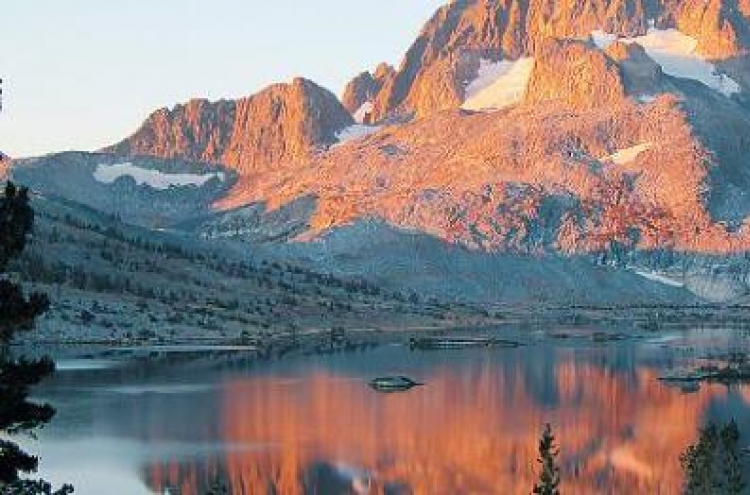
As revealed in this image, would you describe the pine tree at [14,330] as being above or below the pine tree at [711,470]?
above

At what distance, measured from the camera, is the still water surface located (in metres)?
112

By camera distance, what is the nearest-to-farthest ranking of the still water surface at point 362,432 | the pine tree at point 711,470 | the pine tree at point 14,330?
the pine tree at point 14,330, the pine tree at point 711,470, the still water surface at point 362,432

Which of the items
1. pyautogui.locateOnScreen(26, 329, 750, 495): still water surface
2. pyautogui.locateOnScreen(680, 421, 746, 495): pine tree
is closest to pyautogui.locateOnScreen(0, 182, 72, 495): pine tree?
pyautogui.locateOnScreen(680, 421, 746, 495): pine tree

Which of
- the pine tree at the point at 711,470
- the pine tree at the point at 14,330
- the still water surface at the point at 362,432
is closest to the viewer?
the pine tree at the point at 14,330

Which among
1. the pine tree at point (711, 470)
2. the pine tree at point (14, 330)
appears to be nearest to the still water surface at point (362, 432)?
the pine tree at point (711, 470)

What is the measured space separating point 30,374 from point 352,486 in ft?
225

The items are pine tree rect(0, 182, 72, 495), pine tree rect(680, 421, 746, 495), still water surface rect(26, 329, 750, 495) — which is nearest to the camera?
pine tree rect(0, 182, 72, 495)

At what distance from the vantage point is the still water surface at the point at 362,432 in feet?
368

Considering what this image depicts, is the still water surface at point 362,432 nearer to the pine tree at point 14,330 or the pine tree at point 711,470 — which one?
the pine tree at point 711,470

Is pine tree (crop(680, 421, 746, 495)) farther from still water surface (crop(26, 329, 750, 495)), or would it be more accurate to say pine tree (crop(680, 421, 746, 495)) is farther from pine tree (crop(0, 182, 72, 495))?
pine tree (crop(0, 182, 72, 495))

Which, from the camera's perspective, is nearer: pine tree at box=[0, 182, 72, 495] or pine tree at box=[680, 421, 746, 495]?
pine tree at box=[0, 182, 72, 495]

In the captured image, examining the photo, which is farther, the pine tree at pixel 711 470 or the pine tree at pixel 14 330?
the pine tree at pixel 711 470

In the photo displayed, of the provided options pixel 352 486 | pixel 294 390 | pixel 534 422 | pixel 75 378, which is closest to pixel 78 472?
pixel 352 486

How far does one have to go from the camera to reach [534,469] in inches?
4579
